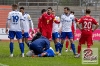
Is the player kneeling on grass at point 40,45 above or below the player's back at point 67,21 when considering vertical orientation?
below

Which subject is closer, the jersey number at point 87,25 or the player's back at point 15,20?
the jersey number at point 87,25

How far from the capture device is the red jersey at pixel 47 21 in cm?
1900

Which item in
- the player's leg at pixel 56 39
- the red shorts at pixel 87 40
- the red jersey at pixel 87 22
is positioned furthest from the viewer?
the player's leg at pixel 56 39

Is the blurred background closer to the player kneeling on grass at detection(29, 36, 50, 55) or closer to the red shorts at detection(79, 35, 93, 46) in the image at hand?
the player kneeling on grass at detection(29, 36, 50, 55)

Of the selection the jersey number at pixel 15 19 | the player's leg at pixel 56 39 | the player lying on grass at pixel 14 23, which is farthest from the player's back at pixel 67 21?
the jersey number at pixel 15 19

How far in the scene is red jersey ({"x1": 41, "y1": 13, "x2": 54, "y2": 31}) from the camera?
19.0 m

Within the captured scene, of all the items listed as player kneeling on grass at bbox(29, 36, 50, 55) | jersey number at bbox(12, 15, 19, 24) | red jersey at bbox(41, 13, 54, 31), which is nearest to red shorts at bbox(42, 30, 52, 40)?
red jersey at bbox(41, 13, 54, 31)

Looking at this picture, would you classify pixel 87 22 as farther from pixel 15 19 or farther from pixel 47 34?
pixel 15 19

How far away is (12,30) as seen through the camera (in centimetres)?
1770

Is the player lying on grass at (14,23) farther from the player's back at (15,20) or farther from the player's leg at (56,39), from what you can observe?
the player's leg at (56,39)

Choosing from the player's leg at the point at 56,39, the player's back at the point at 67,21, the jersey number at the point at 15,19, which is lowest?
the player's leg at the point at 56,39

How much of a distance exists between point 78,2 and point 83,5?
3.40 ft

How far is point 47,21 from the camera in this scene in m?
19.0

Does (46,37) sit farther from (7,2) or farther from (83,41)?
(7,2)
